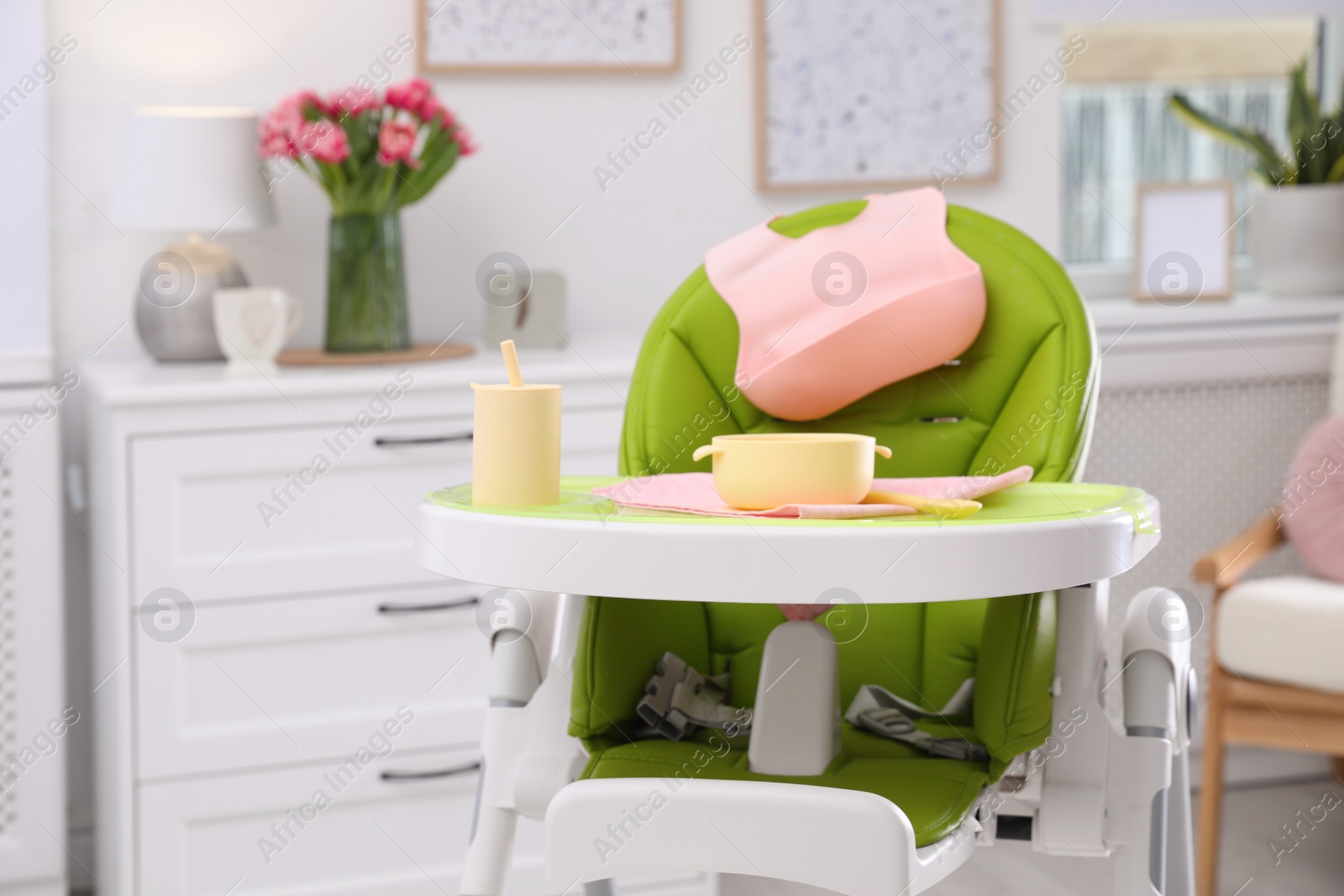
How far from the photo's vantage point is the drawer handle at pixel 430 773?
2.08 meters

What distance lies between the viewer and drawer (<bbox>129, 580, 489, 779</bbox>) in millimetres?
1994

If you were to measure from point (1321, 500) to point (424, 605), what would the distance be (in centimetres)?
149

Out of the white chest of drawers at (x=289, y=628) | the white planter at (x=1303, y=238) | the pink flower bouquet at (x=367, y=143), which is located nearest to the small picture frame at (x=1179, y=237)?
the white planter at (x=1303, y=238)

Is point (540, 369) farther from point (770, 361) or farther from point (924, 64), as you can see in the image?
point (924, 64)

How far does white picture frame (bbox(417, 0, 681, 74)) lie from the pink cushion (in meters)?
1.34

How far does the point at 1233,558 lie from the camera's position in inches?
84.4

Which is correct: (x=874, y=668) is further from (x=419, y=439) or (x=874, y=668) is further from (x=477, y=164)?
(x=477, y=164)

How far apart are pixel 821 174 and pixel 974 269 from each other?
1207mm

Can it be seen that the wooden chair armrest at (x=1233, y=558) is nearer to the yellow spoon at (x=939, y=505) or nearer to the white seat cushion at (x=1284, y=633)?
the white seat cushion at (x=1284, y=633)

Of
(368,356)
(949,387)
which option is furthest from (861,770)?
(368,356)

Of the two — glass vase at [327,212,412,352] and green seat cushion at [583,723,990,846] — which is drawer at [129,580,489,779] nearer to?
glass vase at [327,212,412,352]

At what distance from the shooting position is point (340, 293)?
2244 mm

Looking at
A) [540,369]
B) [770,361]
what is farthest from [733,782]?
[540,369]

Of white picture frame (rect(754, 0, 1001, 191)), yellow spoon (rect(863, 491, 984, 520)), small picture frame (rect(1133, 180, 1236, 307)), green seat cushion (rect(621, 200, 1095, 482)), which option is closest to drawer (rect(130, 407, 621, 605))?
green seat cushion (rect(621, 200, 1095, 482))
